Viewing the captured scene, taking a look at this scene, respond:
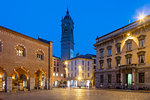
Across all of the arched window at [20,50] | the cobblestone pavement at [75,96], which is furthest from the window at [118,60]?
the arched window at [20,50]

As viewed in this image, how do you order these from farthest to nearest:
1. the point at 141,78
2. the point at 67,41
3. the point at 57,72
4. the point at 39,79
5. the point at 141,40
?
1. the point at 67,41
2. the point at 57,72
3. the point at 39,79
4. the point at 141,40
5. the point at 141,78

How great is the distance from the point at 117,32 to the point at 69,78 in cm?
4299

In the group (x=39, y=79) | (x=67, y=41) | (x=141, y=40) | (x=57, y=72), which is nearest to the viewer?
(x=141, y=40)

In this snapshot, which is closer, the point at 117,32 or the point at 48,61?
the point at 48,61

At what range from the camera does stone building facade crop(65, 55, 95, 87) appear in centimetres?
7438

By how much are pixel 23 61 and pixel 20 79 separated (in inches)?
232

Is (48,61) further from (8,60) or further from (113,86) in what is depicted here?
(113,86)

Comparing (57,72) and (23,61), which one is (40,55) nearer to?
(23,61)

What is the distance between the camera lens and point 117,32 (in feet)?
140

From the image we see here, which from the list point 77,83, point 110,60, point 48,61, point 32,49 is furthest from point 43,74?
point 77,83

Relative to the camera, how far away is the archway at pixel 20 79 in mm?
33844

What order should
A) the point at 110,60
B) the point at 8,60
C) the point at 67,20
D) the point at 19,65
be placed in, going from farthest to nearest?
the point at 67,20 → the point at 110,60 → the point at 19,65 → the point at 8,60

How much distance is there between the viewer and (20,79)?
119ft

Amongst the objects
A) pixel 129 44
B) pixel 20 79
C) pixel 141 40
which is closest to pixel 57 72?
pixel 20 79
